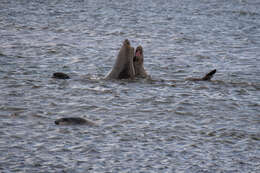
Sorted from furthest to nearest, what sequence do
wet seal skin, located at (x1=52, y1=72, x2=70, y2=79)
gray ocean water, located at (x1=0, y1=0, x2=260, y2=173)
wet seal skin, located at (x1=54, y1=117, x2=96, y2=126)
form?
1. wet seal skin, located at (x1=52, y1=72, x2=70, y2=79)
2. wet seal skin, located at (x1=54, y1=117, x2=96, y2=126)
3. gray ocean water, located at (x1=0, y1=0, x2=260, y2=173)

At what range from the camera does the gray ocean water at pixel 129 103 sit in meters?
8.61

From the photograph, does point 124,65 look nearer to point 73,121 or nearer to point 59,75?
point 59,75

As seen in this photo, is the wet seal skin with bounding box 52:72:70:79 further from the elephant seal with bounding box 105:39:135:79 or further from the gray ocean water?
the elephant seal with bounding box 105:39:135:79

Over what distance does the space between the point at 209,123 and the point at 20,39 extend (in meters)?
12.1

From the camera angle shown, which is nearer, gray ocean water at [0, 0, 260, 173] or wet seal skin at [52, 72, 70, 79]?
gray ocean water at [0, 0, 260, 173]

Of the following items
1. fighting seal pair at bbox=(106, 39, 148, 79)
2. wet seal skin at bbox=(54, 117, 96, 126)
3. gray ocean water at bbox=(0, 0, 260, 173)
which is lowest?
gray ocean water at bbox=(0, 0, 260, 173)

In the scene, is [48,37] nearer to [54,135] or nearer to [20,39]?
[20,39]

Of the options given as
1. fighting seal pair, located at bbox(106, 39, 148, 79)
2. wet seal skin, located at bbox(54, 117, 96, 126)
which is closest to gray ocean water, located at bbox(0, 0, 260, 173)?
wet seal skin, located at bbox(54, 117, 96, 126)

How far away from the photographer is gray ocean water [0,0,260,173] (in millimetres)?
8609

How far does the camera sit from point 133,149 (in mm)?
9000

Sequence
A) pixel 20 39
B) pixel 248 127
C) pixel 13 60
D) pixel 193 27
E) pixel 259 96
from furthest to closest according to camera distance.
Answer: pixel 193 27, pixel 20 39, pixel 13 60, pixel 259 96, pixel 248 127

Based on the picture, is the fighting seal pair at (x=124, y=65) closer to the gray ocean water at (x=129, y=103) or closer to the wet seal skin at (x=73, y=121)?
the gray ocean water at (x=129, y=103)

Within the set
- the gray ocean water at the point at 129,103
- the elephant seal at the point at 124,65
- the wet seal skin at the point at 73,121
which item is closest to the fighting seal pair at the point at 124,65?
the elephant seal at the point at 124,65

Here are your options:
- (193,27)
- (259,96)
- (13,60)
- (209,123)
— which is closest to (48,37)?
(13,60)
